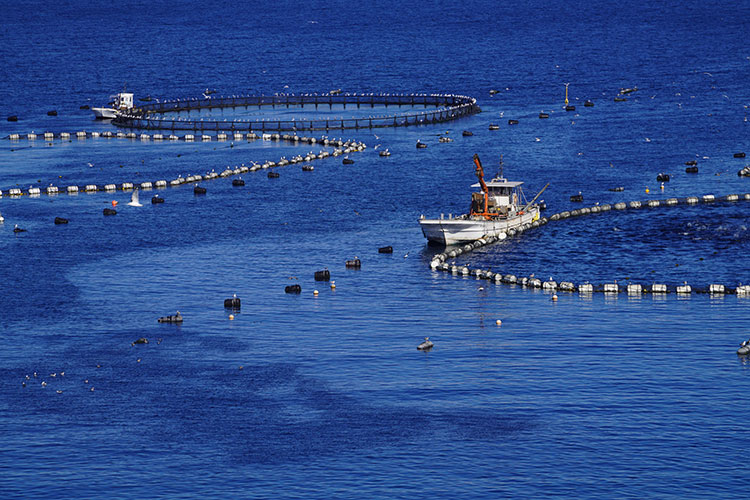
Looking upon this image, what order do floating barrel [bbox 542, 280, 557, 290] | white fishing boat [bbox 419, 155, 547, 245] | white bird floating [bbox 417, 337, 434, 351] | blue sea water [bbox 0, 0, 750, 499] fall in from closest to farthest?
blue sea water [bbox 0, 0, 750, 499] → white bird floating [bbox 417, 337, 434, 351] → floating barrel [bbox 542, 280, 557, 290] → white fishing boat [bbox 419, 155, 547, 245]

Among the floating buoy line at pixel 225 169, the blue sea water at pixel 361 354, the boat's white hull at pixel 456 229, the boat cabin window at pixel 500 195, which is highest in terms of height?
the floating buoy line at pixel 225 169

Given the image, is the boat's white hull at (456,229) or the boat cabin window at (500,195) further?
the boat cabin window at (500,195)

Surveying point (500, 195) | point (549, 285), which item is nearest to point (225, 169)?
point (500, 195)

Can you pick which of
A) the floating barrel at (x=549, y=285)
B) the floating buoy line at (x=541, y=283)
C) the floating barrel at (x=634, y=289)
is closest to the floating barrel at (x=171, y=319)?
the floating buoy line at (x=541, y=283)

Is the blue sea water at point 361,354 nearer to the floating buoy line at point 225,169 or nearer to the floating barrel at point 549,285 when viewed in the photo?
the floating barrel at point 549,285

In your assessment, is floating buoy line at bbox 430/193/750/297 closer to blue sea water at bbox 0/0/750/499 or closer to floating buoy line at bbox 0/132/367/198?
blue sea water at bbox 0/0/750/499

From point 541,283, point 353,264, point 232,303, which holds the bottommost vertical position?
point 232,303

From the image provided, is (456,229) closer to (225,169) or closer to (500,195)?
(500,195)

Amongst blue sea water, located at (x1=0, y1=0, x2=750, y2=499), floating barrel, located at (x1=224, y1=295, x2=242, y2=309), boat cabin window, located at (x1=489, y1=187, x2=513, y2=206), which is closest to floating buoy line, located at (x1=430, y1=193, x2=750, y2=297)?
blue sea water, located at (x1=0, y1=0, x2=750, y2=499)

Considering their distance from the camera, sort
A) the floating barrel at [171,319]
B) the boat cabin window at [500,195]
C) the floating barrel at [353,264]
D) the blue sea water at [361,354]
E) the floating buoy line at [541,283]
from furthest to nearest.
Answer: the boat cabin window at [500,195] → the floating barrel at [353,264] → the floating buoy line at [541,283] → the floating barrel at [171,319] → the blue sea water at [361,354]
